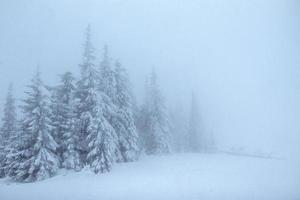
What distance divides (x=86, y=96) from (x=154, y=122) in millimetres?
15311

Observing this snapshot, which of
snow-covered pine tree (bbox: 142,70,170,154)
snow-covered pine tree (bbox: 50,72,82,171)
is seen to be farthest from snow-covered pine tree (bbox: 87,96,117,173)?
snow-covered pine tree (bbox: 142,70,170,154)

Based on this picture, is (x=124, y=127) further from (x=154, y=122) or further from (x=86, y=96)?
(x=154, y=122)

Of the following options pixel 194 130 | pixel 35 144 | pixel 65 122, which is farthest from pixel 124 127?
pixel 194 130

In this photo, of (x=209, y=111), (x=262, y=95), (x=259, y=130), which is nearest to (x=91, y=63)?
(x=259, y=130)

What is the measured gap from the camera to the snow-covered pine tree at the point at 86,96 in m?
21.2

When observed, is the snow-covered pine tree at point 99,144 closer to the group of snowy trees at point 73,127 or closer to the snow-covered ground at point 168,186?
the group of snowy trees at point 73,127

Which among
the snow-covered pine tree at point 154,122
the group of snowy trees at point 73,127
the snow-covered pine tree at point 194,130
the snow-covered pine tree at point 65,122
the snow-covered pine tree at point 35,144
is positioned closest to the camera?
the snow-covered pine tree at point 35,144

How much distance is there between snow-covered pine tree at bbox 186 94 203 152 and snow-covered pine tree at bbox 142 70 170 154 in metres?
12.1

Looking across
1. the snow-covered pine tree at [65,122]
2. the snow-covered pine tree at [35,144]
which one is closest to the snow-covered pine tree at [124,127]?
the snow-covered pine tree at [65,122]

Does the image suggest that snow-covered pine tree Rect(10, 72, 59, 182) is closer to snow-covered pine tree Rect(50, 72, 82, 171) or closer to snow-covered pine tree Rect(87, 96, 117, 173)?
snow-covered pine tree Rect(50, 72, 82, 171)

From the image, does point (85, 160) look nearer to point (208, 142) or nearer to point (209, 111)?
point (208, 142)

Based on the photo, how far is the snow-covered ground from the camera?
43.4ft

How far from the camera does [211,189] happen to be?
558 inches

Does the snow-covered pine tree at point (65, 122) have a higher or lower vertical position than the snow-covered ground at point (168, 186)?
higher
